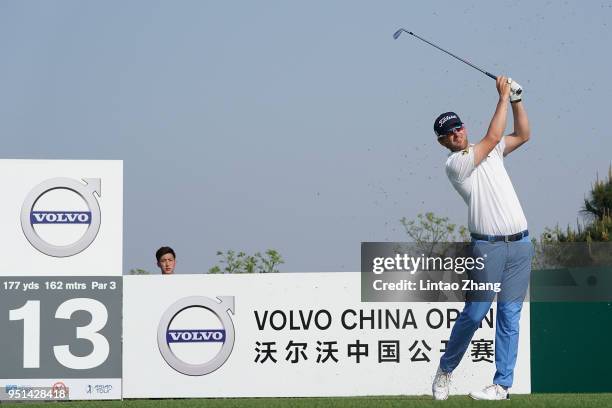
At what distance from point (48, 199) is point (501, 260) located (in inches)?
169

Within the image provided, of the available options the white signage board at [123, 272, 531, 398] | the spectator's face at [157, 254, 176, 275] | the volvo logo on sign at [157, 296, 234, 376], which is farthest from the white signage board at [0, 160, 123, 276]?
the spectator's face at [157, 254, 176, 275]

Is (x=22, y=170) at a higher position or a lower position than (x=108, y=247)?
higher

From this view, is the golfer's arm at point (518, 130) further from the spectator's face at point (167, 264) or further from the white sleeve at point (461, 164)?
the spectator's face at point (167, 264)

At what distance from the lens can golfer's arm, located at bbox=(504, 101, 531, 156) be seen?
31.7 feet

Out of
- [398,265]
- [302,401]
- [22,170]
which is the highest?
[22,170]

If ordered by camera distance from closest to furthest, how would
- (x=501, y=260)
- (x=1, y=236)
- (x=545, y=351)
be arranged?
(x=501, y=260)
(x=1, y=236)
(x=545, y=351)

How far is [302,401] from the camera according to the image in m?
9.68

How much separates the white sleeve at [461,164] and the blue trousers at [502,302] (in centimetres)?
58

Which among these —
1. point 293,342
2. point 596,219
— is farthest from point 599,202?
point 293,342

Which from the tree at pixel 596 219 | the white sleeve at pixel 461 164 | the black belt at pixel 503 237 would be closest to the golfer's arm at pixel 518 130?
the white sleeve at pixel 461 164

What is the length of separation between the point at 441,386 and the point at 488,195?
169 cm

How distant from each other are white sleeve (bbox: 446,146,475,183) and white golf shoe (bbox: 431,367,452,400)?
168 cm

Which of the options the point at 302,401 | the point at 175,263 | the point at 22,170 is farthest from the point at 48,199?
the point at 302,401

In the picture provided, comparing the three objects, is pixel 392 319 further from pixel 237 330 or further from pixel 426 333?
pixel 237 330
